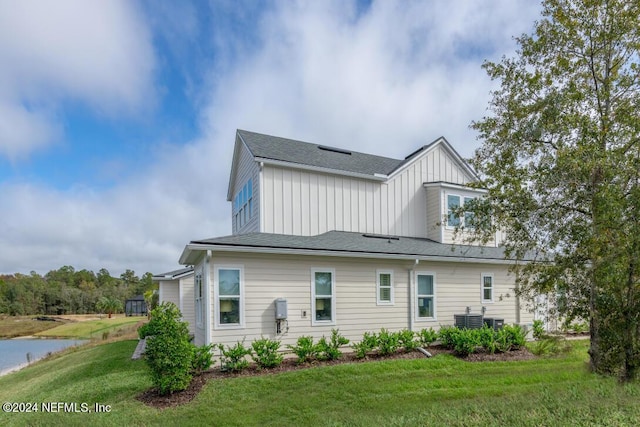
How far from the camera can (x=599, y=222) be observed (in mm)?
6441

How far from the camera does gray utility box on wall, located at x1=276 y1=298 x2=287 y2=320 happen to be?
9.90 meters

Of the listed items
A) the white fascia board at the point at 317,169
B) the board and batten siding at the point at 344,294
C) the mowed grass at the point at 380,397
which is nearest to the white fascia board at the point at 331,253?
the board and batten siding at the point at 344,294

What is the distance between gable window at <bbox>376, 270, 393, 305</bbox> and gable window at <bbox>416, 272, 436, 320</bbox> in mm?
1028

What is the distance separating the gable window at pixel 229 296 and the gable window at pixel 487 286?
8728 millimetres

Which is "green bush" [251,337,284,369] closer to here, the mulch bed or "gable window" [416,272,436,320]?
the mulch bed

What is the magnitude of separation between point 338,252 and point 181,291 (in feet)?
33.4

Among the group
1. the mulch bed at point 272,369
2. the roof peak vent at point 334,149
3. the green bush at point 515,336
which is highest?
the roof peak vent at point 334,149

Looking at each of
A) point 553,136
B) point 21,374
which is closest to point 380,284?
point 553,136

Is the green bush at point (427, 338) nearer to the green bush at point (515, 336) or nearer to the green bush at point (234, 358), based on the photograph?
the green bush at point (515, 336)

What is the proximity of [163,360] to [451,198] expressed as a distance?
12.1 m

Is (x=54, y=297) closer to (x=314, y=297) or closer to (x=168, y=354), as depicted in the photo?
(x=314, y=297)

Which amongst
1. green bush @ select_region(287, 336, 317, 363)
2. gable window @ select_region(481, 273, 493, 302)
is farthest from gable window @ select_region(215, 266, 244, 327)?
gable window @ select_region(481, 273, 493, 302)

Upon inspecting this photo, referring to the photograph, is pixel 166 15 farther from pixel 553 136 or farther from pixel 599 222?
pixel 599 222

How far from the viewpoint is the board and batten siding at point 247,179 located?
43.2 feet
